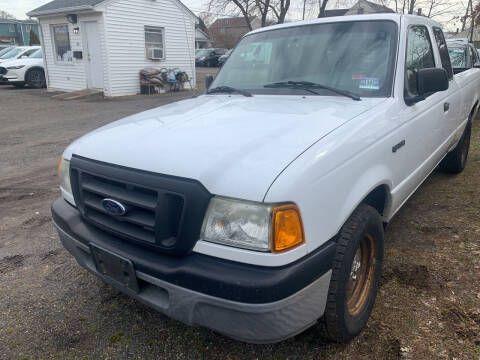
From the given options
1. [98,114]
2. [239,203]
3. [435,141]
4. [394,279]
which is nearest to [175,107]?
[239,203]

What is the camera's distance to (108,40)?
14320 mm

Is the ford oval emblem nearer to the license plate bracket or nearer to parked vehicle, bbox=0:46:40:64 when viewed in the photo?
the license plate bracket

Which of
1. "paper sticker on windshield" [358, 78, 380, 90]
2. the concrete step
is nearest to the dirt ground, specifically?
"paper sticker on windshield" [358, 78, 380, 90]

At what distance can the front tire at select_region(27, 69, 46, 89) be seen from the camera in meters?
17.6

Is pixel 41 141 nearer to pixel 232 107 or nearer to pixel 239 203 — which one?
pixel 232 107

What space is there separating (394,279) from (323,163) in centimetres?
154

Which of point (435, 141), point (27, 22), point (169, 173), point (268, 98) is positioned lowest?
point (435, 141)

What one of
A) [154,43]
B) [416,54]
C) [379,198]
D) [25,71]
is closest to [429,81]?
[416,54]

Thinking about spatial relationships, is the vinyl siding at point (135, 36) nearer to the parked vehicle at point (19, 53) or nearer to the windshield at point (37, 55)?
the windshield at point (37, 55)

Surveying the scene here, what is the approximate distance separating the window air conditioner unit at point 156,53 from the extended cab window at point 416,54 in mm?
14186

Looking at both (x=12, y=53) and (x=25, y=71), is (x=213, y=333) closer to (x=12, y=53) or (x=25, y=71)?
(x=25, y=71)

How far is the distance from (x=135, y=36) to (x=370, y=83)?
14461 millimetres

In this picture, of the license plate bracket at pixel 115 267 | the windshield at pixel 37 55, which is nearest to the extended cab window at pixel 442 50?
the license plate bracket at pixel 115 267

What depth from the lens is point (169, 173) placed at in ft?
6.15
